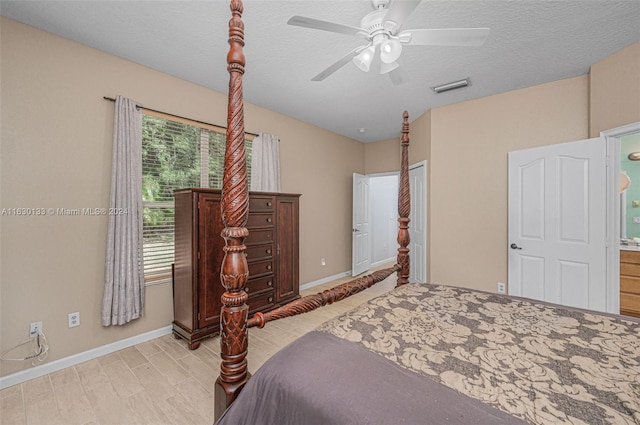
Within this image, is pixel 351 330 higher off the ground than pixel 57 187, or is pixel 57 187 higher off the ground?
pixel 57 187

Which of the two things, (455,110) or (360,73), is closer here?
(360,73)

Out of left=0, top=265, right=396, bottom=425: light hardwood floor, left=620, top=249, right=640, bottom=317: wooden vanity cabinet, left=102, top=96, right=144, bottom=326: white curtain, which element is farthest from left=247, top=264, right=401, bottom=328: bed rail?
left=620, top=249, right=640, bottom=317: wooden vanity cabinet

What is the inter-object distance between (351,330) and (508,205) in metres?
2.92

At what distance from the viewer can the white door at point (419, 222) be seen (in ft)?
12.8

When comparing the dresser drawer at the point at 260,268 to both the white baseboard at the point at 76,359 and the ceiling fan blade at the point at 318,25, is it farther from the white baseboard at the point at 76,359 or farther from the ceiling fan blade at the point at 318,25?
the ceiling fan blade at the point at 318,25

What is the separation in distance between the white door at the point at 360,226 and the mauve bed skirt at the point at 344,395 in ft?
13.4

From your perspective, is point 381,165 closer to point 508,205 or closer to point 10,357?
point 508,205

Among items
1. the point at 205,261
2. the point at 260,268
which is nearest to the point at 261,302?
the point at 260,268

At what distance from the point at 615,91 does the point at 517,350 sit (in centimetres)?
284

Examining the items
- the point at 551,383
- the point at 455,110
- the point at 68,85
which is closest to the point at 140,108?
the point at 68,85

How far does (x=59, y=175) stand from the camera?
218 centimetres

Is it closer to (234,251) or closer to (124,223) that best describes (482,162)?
(234,251)

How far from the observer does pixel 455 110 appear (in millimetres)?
3553

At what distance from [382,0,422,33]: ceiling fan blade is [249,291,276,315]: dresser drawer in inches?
107
